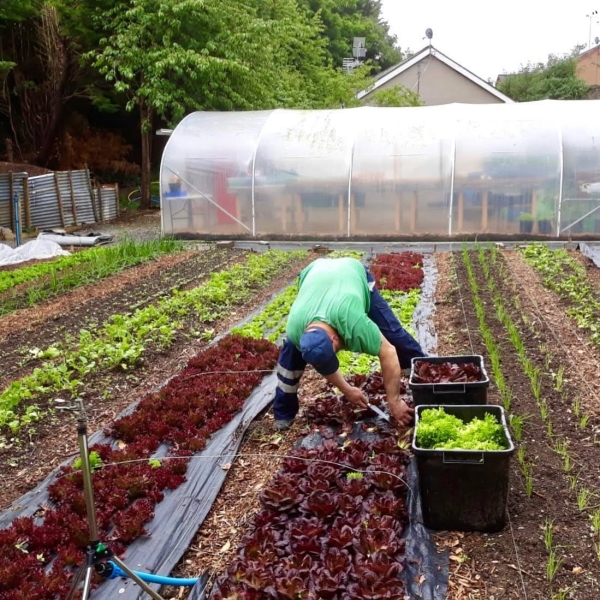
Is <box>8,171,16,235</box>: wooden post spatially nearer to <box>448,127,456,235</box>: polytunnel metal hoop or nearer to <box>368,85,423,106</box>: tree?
<box>448,127,456,235</box>: polytunnel metal hoop

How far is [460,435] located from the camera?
12.0 ft

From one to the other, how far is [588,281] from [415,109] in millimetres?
7813

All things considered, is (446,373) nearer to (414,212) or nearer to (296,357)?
(296,357)

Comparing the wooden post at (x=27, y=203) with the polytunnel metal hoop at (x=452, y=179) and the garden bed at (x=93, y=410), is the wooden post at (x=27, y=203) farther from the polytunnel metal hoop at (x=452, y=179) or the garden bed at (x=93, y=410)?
the polytunnel metal hoop at (x=452, y=179)

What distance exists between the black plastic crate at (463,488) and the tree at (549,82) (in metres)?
34.7

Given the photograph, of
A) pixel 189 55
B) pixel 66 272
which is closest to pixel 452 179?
pixel 66 272

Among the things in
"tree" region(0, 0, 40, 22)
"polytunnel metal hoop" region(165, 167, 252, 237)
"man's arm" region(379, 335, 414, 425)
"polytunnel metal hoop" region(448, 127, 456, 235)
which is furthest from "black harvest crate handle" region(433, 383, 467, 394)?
"tree" region(0, 0, 40, 22)

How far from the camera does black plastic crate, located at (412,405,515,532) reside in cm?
338

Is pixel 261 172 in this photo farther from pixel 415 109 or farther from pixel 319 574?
pixel 319 574

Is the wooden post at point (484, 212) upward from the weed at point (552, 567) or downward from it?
upward

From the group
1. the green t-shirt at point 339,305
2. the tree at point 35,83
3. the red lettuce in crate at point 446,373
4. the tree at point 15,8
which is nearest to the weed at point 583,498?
the red lettuce in crate at point 446,373

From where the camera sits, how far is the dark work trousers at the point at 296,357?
4891 mm

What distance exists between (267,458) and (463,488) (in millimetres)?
1651

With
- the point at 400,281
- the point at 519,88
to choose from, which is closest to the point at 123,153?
the point at 400,281
